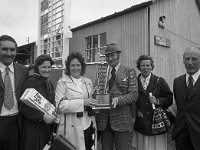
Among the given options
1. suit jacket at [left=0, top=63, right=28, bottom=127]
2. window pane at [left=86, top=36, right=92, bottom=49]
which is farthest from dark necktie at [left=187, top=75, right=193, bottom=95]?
window pane at [left=86, top=36, right=92, bottom=49]

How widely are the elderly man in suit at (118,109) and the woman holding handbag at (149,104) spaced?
0.20 metres

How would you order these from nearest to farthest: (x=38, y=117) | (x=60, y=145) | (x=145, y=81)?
(x=60, y=145), (x=38, y=117), (x=145, y=81)

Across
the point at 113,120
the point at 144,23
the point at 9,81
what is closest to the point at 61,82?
the point at 9,81

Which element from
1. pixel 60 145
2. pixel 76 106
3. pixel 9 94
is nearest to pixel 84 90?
pixel 76 106

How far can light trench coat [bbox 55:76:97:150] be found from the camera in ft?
9.17

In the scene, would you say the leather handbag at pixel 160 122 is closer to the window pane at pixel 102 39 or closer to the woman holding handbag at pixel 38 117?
the woman holding handbag at pixel 38 117

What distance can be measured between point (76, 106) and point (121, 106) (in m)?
0.61

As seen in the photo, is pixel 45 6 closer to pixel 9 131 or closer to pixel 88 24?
pixel 88 24

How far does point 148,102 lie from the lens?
323 centimetres

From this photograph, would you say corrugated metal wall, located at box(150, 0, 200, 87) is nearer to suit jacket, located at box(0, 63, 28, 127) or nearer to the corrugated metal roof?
the corrugated metal roof

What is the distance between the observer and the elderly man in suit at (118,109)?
3.00m

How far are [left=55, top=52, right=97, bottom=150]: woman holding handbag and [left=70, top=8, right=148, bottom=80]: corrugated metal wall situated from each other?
5816mm

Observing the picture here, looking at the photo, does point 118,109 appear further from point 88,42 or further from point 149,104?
point 88,42

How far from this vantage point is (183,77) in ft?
10.0
